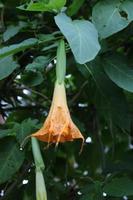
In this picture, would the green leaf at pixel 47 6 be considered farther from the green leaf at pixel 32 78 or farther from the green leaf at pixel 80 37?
the green leaf at pixel 32 78

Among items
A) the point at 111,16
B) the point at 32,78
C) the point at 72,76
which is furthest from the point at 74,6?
the point at 72,76

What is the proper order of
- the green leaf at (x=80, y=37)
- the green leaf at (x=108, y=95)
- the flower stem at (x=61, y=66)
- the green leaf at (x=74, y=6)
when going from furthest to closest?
the green leaf at (x=108, y=95), the green leaf at (x=74, y=6), the flower stem at (x=61, y=66), the green leaf at (x=80, y=37)

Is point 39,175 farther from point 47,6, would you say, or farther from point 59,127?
point 47,6

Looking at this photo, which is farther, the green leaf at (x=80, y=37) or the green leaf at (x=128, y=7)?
the green leaf at (x=128, y=7)

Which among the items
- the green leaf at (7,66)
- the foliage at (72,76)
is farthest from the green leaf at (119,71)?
the green leaf at (7,66)

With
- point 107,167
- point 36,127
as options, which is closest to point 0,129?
point 36,127

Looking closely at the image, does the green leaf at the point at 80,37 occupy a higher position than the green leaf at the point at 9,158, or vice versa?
the green leaf at the point at 80,37

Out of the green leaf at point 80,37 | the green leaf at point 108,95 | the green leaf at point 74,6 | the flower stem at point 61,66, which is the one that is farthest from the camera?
the green leaf at point 108,95

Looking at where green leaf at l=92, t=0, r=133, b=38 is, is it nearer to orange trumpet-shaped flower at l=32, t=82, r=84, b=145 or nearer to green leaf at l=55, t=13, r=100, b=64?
green leaf at l=55, t=13, r=100, b=64
